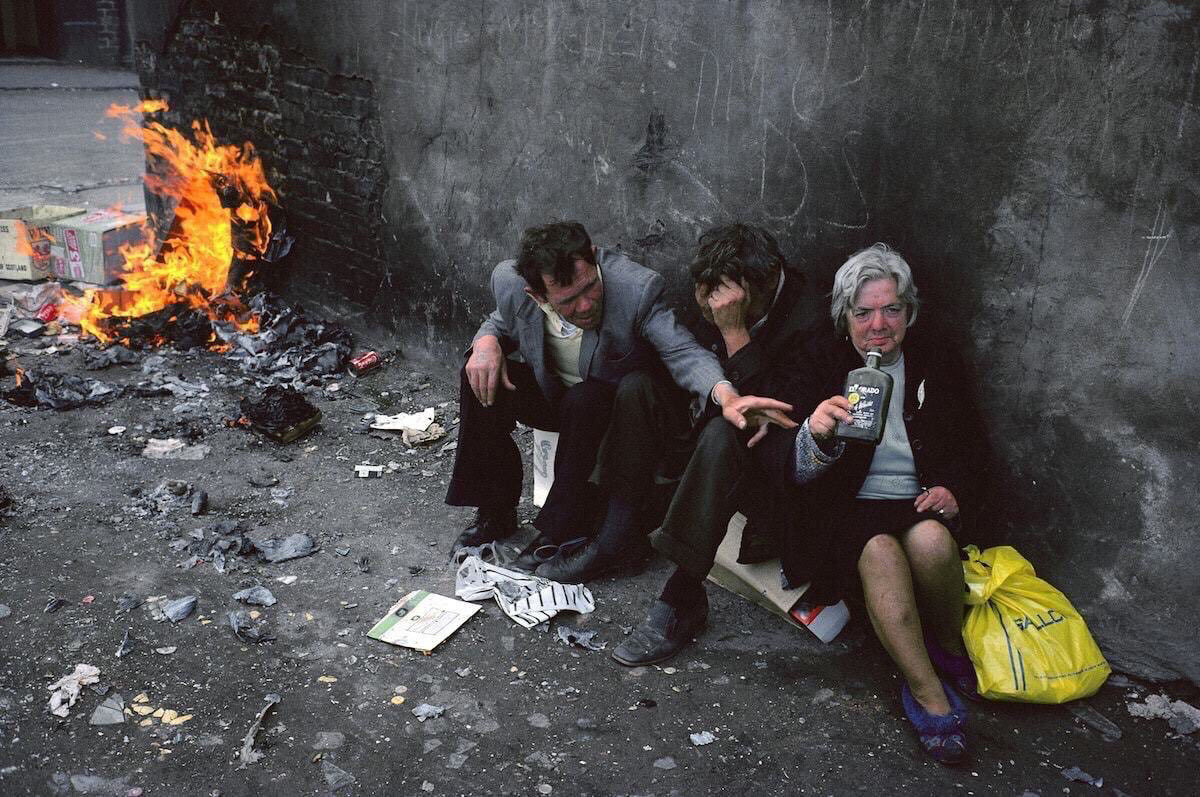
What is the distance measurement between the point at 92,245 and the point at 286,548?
4042 millimetres

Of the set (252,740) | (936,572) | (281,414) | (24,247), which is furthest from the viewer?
(24,247)

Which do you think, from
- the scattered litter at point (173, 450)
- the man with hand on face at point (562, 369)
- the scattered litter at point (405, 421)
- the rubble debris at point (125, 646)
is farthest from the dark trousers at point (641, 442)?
the scattered litter at point (173, 450)

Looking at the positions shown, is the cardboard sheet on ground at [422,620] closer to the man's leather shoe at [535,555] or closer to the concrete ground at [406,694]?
the concrete ground at [406,694]

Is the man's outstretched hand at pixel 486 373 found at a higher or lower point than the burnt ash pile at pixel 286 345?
higher

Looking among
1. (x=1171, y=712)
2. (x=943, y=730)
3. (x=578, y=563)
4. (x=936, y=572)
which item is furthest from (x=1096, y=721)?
(x=578, y=563)

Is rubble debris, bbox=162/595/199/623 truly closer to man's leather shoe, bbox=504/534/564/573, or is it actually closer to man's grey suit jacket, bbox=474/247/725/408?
man's leather shoe, bbox=504/534/564/573

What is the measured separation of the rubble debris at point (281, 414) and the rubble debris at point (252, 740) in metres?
2.13

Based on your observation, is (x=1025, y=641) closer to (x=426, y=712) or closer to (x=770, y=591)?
(x=770, y=591)

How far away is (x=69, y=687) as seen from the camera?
3.29 meters

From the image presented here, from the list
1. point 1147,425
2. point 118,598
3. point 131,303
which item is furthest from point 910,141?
point 131,303

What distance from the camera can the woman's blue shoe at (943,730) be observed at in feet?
10.1

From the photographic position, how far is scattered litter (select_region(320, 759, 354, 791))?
2.97m

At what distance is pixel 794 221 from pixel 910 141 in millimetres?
593

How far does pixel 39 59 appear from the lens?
19.6 m
